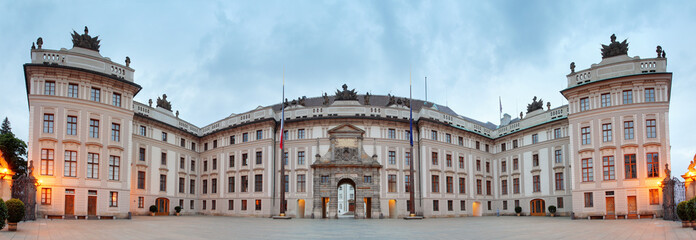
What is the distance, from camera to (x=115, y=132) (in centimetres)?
4306

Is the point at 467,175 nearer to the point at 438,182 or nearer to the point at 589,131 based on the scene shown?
the point at 438,182

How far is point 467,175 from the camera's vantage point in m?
57.8

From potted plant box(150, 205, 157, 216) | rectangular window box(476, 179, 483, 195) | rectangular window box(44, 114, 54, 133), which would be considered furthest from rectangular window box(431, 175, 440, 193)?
rectangular window box(44, 114, 54, 133)

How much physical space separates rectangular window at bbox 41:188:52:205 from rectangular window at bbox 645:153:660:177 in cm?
4449

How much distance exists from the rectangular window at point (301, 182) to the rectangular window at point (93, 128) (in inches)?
751

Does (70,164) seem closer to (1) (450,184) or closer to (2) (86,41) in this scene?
(2) (86,41)

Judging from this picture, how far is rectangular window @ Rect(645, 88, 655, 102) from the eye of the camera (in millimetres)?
41812

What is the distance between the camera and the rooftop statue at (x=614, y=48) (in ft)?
145

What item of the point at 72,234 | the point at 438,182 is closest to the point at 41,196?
the point at 72,234

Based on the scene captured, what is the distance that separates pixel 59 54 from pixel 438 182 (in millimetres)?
36008

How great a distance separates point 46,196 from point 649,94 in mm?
45880

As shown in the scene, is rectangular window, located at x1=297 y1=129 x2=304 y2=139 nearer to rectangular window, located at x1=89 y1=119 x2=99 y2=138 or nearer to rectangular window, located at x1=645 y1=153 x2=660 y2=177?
rectangular window, located at x1=89 y1=119 x2=99 y2=138

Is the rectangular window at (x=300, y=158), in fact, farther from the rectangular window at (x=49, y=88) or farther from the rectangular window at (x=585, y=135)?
the rectangular window at (x=585, y=135)

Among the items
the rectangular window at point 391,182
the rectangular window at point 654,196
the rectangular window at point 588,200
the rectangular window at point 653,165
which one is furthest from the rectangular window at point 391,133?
the rectangular window at point 654,196
